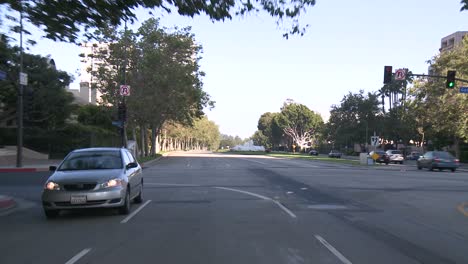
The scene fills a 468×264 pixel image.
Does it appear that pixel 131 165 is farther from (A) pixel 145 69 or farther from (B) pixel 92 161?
(A) pixel 145 69

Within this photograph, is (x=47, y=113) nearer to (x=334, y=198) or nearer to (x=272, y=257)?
(x=334, y=198)

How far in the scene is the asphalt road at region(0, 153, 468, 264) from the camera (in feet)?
25.4

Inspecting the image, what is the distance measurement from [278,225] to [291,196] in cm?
578

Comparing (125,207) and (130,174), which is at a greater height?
(130,174)

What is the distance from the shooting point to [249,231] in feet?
32.1

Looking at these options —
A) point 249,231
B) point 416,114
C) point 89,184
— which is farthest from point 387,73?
point 416,114

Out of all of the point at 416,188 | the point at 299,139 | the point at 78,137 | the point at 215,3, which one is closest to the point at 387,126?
the point at 299,139

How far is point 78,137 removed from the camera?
155 feet

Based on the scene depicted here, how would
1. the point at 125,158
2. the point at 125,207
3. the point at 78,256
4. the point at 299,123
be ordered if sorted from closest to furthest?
the point at 78,256 < the point at 125,207 < the point at 125,158 < the point at 299,123

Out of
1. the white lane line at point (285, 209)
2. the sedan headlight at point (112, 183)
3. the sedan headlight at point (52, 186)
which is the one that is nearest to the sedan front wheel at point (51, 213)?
the sedan headlight at point (52, 186)

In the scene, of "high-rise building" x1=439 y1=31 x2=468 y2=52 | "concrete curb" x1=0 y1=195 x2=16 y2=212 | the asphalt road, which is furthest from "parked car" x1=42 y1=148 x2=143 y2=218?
"high-rise building" x1=439 y1=31 x2=468 y2=52

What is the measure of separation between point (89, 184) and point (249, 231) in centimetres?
368

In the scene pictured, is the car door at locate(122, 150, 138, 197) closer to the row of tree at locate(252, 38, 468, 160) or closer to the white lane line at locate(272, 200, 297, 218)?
the white lane line at locate(272, 200, 297, 218)

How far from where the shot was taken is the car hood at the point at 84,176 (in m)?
11.0
